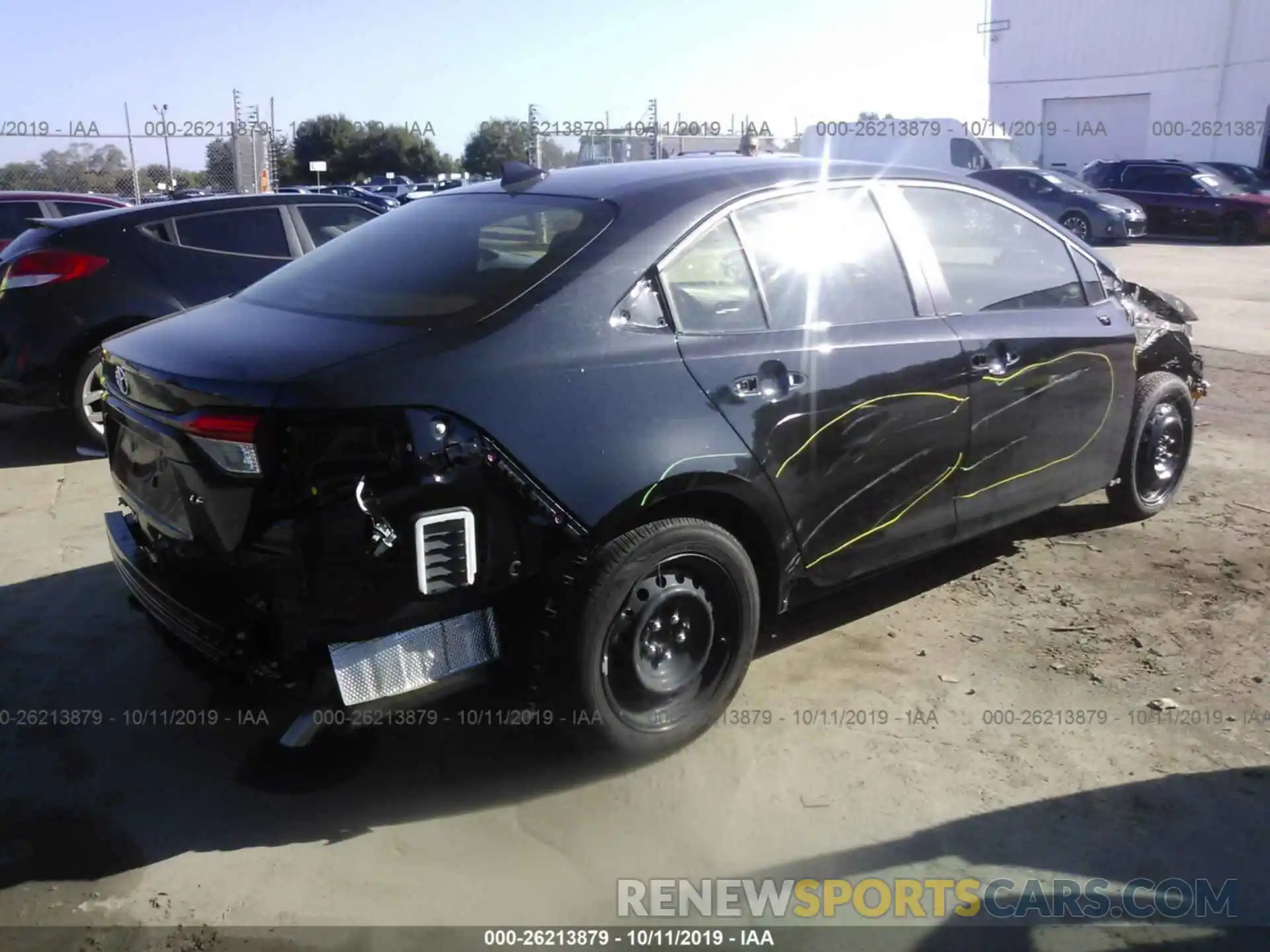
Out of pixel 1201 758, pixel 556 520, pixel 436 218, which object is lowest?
pixel 1201 758

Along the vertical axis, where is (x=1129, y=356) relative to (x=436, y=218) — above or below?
below

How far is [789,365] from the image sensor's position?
11.8ft

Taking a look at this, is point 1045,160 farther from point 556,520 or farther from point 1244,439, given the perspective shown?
point 556,520

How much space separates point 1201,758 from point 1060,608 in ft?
3.80

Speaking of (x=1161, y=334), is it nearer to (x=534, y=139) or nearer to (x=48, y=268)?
(x=48, y=268)

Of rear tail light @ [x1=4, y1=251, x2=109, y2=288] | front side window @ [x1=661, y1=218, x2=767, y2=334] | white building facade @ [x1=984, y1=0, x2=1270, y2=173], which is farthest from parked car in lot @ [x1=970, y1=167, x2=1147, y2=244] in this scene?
front side window @ [x1=661, y1=218, x2=767, y2=334]

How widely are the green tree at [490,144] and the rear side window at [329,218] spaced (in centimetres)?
3569

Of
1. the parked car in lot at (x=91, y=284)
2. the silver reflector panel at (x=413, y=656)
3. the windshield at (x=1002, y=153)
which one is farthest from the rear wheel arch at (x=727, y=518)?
the windshield at (x=1002, y=153)

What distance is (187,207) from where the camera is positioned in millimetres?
7207

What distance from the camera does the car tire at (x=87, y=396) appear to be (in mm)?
6820

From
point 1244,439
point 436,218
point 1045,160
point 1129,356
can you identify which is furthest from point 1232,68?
point 436,218

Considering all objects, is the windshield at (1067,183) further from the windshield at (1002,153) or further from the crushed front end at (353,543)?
the crushed front end at (353,543)

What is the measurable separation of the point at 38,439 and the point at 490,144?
1582 inches

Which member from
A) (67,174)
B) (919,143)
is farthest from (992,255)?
(919,143)
